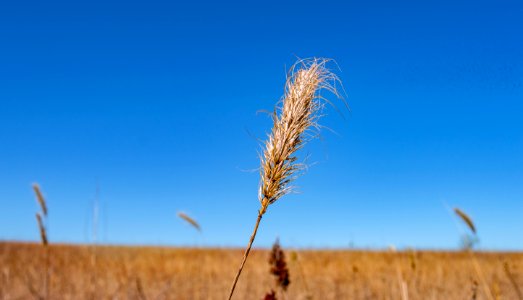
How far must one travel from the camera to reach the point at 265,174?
53.5 inches

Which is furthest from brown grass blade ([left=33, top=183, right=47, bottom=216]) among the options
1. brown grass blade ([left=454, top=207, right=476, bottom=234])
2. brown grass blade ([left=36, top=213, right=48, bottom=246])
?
brown grass blade ([left=454, top=207, right=476, bottom=234])

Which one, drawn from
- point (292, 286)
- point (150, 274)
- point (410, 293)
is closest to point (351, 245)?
point (410, 293)

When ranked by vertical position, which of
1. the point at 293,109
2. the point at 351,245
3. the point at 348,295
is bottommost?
the point at 348,295

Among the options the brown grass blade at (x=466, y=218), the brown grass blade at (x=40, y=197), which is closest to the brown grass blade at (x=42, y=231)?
the brown grass blade at (x=40, y=197)

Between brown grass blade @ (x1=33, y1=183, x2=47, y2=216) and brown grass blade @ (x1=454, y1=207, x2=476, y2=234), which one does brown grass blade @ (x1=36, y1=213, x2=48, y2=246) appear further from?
brown grass blade @ (x1=454, y1=207, x2=476, y2=234)

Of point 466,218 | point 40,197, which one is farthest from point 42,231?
point 466,218

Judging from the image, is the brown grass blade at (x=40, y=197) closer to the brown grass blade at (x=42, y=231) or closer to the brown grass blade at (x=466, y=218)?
the brown grass blade at (x=42, y=231)

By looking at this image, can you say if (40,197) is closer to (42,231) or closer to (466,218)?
(42,231)

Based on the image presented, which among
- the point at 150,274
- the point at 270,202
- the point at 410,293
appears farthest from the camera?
the point at 150,274

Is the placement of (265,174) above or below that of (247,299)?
above

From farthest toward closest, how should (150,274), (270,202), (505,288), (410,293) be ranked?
(150,274) → (505,288) → (410,293) → (270,202)

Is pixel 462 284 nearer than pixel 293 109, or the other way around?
pixel 293 109

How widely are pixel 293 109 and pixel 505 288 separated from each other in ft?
29.0

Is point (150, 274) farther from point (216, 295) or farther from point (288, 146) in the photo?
point (288, 146)
